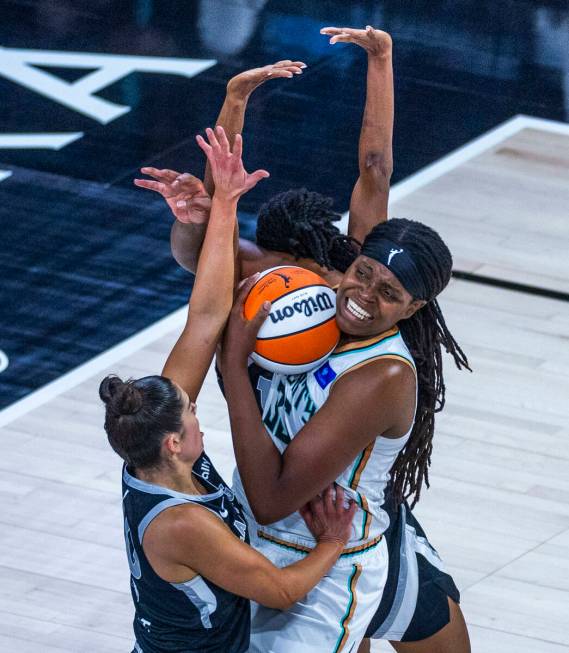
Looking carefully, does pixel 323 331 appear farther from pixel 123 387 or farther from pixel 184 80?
pixel 184 80

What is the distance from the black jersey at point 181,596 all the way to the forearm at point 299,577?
0.10 metres

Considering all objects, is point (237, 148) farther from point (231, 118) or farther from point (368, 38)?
point (368, 38)

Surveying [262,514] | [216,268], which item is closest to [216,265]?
[216,268]

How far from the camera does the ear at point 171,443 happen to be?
3.26m

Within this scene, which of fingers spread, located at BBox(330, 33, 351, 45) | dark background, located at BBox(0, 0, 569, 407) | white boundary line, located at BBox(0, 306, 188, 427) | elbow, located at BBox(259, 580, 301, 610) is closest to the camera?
elbow, located at BBox(259, 580, 301, 610)

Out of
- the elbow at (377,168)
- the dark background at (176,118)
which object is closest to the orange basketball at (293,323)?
the elbow at (377,168)

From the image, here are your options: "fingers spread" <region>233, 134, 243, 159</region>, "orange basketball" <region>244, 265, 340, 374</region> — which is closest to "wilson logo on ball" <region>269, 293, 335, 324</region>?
"orange basketball" <region>244, 265, 340, 374</region>

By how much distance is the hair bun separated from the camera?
3260mm

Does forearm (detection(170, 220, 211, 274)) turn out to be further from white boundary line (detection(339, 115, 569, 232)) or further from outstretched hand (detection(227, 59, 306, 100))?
white boundary line (detection(339, 115, 569, 232))

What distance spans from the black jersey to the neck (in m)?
0.01

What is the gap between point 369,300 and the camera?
341 centimetres

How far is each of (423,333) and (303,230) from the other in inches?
15.2

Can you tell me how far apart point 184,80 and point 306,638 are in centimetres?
648

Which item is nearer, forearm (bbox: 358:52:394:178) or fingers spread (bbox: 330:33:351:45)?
fingers spread (bbox: 330:33:351:45)
